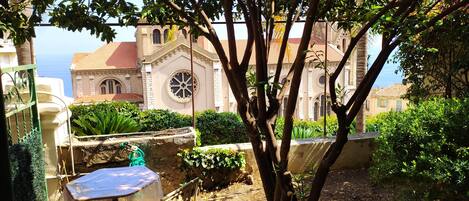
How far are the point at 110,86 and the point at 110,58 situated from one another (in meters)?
2.81

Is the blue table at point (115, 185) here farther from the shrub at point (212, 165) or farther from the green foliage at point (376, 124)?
the green foliage at point (376, 124)

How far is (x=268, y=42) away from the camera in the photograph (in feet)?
8.15

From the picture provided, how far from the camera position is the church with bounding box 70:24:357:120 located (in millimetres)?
33094

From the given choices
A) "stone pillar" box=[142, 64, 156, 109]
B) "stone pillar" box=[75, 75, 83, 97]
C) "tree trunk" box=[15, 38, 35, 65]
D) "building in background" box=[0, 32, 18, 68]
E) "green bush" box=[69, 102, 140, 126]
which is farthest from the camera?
"stone pillar" box=[75, 75, 83, 97]

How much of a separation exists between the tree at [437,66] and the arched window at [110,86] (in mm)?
33672

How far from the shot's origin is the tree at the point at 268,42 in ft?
6.40

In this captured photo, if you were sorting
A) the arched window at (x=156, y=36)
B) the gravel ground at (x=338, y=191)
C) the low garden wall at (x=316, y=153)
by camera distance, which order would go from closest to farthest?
the gravel ground at (x=338, y=191)
the low garden wall at (x=316, y=153)
the arched window at (x=156, y=36)

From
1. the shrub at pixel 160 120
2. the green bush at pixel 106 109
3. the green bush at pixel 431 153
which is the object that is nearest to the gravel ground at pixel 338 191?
the green bush at pixel 431 153

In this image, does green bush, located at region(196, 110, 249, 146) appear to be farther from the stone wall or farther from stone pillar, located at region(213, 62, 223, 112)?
stone pillar, located at region(213, 62, 223, 112)

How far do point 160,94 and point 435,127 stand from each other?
106 feet

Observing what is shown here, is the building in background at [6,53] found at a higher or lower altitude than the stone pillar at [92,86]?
higher

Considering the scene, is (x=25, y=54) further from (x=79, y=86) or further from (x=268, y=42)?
(x=79, y=86)

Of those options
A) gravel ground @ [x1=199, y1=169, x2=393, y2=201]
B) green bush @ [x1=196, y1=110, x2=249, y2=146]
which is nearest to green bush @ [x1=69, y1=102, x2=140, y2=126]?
A: green bush @ [x1=196, y1=110, x2=249, y2=146]

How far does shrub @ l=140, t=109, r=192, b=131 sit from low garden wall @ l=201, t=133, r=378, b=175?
3.92 meters
